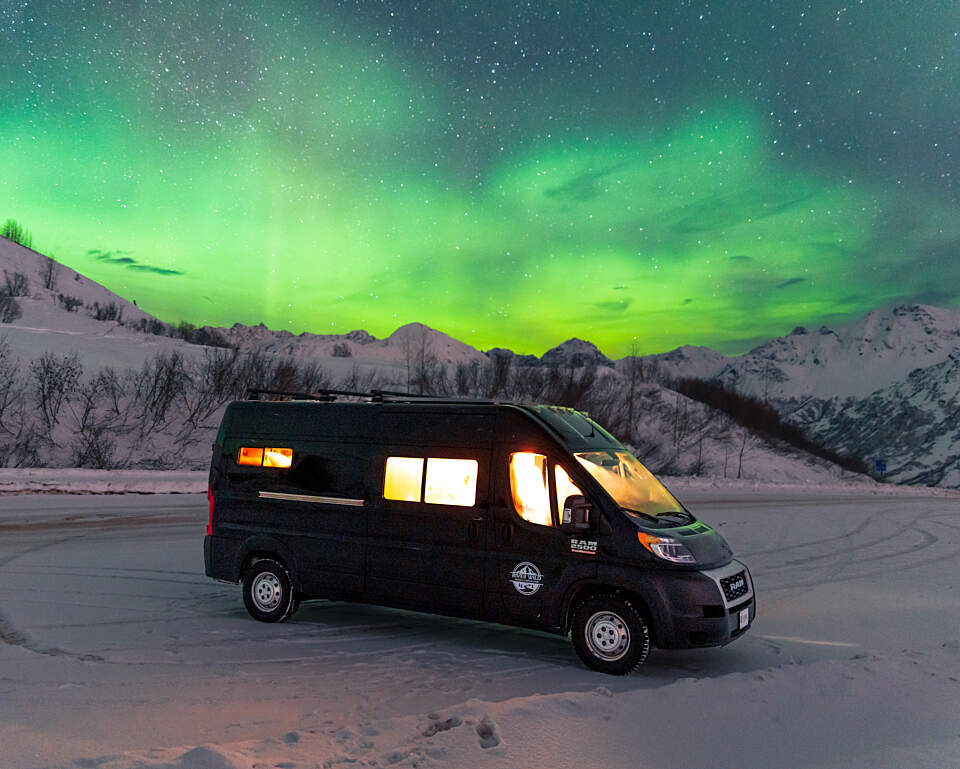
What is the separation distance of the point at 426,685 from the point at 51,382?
49757 millimetres

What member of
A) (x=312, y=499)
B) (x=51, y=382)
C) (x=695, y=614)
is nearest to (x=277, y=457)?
(x=312, y=499)

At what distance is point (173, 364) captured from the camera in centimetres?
5503

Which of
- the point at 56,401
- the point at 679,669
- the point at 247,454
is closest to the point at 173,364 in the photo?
the point at 56,401

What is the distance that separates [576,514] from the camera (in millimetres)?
6746

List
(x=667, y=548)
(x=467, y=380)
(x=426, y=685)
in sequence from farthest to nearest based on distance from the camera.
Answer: (x=467, y=380), (x=667, y=548), (x=426, y=685)

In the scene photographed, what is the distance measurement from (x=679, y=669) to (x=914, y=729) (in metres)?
2.27

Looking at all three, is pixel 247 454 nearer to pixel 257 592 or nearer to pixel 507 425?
pixel 257 592

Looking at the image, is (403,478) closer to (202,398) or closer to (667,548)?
(667,548)

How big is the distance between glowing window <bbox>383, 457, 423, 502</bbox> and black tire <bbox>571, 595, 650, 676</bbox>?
82.4 inches

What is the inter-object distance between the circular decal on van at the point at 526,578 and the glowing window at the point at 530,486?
43 cm

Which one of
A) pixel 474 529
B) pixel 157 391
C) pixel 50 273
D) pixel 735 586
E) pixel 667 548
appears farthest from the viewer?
pixel 50 273

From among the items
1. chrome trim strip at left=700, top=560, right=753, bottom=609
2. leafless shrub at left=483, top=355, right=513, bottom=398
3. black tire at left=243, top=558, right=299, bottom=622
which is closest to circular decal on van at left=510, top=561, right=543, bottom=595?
chrome trim strip at left=700, top=560, right=753, bottom=609

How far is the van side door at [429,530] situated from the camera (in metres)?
7.44

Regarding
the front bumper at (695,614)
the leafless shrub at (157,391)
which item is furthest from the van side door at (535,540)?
the leafless shrub at (157,391)
